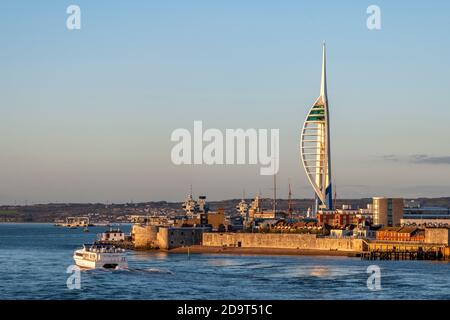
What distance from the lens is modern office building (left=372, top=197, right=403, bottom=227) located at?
168 meters

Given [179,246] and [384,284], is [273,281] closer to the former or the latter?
[384,284]

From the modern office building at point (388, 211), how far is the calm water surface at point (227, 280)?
180 feet

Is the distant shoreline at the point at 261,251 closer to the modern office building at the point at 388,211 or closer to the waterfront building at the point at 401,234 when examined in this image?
the waterfront building at the point at 401,234

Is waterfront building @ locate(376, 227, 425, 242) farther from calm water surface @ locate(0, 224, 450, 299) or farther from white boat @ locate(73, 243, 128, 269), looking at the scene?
white boat @ locate(73, 243, 128, 269)

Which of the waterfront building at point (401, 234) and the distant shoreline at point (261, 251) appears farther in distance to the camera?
the waterfront building at point (401, 234)

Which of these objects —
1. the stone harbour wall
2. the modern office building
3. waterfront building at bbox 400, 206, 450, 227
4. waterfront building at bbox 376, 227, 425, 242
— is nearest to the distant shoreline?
the stone harbour wall

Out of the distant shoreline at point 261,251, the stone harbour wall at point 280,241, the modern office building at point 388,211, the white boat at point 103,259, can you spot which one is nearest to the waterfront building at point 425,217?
the modern office building at point 388,211

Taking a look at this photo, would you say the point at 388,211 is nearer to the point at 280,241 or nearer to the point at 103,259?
Answer: the point at 280,241

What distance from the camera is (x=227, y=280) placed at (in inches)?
3219

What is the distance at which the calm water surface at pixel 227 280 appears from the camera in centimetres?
6856

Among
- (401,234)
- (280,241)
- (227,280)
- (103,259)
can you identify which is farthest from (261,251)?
(227,280)

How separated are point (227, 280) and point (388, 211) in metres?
90.7

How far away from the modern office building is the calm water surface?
180ft
